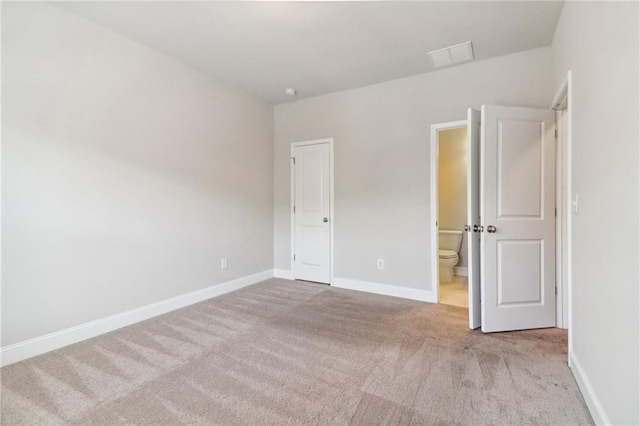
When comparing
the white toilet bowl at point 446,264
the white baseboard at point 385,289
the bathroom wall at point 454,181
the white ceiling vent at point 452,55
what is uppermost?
the white ceiling vent at point 452,55

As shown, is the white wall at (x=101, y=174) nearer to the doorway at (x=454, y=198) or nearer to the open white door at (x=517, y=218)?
the open white door at (x=517, y=218)

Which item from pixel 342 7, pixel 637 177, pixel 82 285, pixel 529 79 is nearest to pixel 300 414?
pixel 637 177

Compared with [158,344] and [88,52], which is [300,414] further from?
[88,52]

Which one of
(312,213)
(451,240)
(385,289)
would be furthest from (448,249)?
(312,213)

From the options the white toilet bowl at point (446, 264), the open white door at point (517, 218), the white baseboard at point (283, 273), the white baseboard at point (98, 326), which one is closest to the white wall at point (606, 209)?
the open white door at point (517, 218)

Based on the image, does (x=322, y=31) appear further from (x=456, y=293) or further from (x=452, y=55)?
(x=456, y=293)

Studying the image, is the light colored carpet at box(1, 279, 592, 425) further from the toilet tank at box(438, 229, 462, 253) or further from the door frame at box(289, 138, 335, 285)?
the toilet tank at box(438, 229, 462, 253)

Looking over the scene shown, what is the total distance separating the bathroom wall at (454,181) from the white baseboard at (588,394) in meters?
2.80

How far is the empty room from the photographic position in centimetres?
159

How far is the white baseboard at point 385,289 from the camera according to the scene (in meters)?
3.42

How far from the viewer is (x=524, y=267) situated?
263 centimetres

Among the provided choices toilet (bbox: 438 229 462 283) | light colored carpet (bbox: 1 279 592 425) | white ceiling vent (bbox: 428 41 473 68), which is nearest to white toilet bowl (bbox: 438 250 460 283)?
toilet (bbox: 438 229 462 283)

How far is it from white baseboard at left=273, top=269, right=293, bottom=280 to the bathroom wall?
2619mm

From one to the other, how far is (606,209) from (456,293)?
253cm
